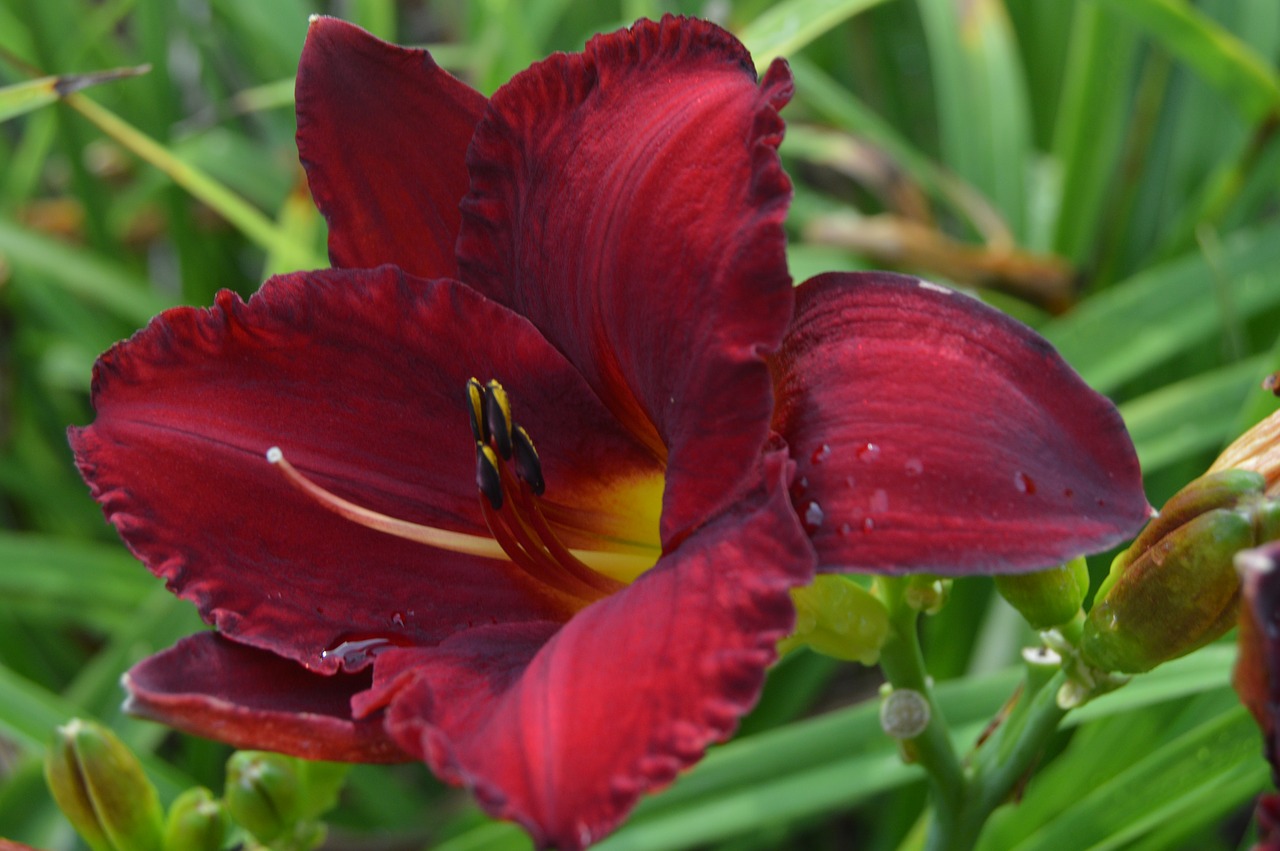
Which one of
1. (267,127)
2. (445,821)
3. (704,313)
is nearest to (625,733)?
(704,313)

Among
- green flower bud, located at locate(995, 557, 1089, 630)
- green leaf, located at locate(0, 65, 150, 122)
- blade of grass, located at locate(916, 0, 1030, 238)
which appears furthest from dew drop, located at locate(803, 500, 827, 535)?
blade of grass, located at locate(916, 0, 1030, 238)

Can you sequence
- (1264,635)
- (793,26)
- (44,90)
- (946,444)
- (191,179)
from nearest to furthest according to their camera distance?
(1264,635), (946,444), (44,90), (793,26), (191,179)

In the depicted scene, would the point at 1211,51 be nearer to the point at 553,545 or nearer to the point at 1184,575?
the point at 1184,575

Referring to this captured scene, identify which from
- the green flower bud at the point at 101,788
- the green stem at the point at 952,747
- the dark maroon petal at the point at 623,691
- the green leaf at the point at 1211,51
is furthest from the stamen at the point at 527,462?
the green leaf at the point at 1211,51

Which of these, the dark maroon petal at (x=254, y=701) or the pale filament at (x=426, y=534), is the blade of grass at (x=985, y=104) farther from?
the dark maroon petal at (x=254, y=701)

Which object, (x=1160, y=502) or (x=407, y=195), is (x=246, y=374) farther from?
(x=1160, y=502)

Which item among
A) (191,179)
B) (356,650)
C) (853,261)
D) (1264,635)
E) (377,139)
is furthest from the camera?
(853,261)

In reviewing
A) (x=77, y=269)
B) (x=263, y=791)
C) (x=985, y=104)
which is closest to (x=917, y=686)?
(x=263, y=791)
